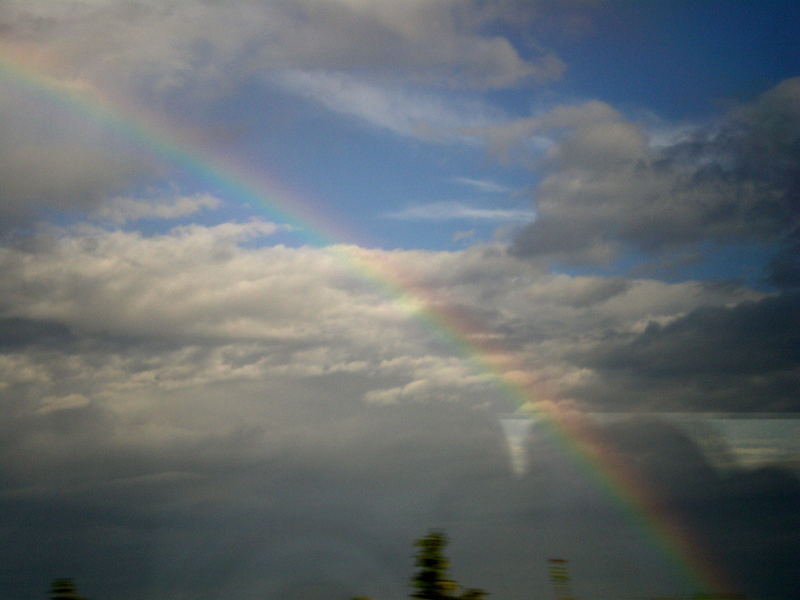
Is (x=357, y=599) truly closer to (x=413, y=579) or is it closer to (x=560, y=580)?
(x=413, y=579)

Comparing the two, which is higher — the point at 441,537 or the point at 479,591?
the point at 441,537

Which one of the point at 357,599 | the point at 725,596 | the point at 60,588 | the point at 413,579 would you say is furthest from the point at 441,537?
the point at 60,588

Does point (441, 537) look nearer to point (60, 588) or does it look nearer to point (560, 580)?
point (560, 580)

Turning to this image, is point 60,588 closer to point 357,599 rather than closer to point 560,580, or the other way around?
point 357,599

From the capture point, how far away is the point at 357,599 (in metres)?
9.25

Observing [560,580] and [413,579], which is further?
[413,579]

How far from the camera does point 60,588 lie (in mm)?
8406

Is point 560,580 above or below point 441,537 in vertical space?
below

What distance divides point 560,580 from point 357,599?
2.48 m

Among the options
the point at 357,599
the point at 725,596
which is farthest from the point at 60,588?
the point at 725,596

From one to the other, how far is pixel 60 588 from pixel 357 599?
3.41m

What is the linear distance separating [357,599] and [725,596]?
14.2ft

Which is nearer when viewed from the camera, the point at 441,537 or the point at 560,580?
the point at 560,580

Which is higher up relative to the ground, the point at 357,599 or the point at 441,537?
the point at 441,537
